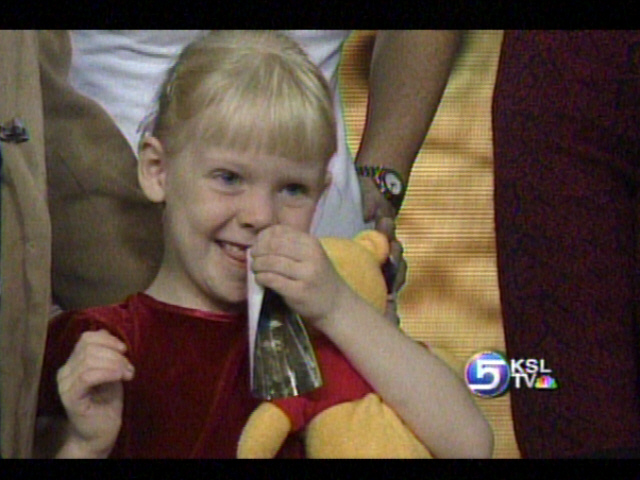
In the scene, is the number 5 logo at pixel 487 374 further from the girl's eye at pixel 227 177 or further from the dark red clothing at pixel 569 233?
the girl's eye at pixel 227 177

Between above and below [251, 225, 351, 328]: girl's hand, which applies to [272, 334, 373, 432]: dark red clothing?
below

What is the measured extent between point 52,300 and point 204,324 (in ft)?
0.70

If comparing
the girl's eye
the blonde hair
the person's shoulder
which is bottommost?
the person's shoulder

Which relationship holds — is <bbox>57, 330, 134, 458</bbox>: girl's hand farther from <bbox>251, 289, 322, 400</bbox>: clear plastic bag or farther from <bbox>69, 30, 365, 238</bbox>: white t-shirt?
<bbox>69, 30, 365, 238</bbox>: white t-shirt

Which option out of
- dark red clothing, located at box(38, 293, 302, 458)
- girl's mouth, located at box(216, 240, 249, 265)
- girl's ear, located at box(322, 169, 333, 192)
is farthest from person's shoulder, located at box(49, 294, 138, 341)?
girl's ear, located at box(322, 169, 333, 192)

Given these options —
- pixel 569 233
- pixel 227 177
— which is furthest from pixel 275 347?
pixel 569 233

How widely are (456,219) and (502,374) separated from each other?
0.23 meters

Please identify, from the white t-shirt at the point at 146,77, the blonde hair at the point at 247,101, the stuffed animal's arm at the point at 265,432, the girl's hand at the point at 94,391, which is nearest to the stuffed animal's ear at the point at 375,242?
the white t-shirt at the point at 146,77

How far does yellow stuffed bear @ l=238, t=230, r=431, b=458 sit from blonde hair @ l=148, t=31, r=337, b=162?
0.30 metres

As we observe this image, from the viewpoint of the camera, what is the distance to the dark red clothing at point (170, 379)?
1290mm

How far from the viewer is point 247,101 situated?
51.3 inches

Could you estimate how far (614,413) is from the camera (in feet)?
4.56

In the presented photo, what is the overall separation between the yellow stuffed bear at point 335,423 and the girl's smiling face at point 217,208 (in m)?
0.16

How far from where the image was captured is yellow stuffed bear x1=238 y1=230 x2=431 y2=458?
1.27m
